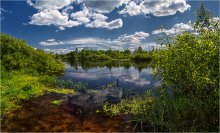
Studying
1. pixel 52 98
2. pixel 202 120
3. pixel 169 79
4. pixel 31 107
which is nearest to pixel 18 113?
pixel 31 107

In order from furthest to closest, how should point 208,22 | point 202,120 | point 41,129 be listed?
1. point 208,22
2. point 41,129
3. point 202,120

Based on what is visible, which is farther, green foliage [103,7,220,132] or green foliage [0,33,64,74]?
green foliage [0,33,64,74]

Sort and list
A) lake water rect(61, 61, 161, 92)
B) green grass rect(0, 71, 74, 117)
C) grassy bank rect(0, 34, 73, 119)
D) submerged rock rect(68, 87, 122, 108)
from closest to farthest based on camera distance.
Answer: green grass rect(0, 71, 74, 117) → grassy bank rect(0, 34, 73, 119) → submerged rock rect(68, 87, 122, 108) → lake water rect(61, 61, 161, 92)

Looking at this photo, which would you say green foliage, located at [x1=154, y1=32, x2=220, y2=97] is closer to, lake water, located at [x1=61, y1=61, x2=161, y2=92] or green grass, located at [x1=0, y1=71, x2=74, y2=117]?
lake water, located at [x1=61, y1=61, x2=161, y2=92]

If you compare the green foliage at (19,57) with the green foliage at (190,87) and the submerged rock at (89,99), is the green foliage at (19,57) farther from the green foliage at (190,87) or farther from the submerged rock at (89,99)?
the green foliage at (190,87)

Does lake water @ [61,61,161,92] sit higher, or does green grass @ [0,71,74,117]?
green grass @ [0,71,74,117]

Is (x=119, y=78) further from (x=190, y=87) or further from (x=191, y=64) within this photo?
(x=191, y=64)

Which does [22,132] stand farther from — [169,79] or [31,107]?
[169,79]

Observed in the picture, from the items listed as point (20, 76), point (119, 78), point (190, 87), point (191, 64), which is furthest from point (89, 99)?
point (119, 78)

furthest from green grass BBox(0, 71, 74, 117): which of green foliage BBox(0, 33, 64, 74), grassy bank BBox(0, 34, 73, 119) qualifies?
green foliage BBox(0, 33, 64, 74)

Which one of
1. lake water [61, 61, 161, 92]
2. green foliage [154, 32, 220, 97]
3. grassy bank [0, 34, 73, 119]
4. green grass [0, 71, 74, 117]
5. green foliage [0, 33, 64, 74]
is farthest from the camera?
green foliage [0, 33, 64, 74]

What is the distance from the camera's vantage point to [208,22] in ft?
50.3

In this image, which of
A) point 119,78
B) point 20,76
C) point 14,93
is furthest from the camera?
point 119,78

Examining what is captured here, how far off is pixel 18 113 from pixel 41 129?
349 centimetres
